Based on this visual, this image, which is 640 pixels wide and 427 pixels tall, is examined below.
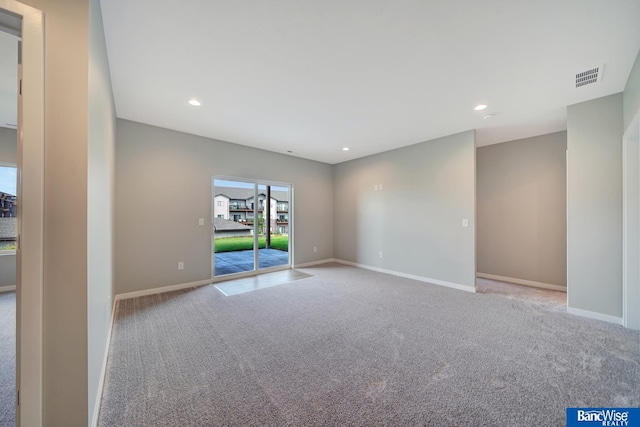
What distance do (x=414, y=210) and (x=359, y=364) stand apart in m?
3.45

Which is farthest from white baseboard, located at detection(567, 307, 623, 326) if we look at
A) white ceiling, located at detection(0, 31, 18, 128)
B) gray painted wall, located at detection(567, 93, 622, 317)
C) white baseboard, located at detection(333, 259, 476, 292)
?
white ceiling, located at detection(0, 31, 18, 128)

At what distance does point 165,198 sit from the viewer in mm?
3912

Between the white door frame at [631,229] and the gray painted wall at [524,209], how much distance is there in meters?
1.51

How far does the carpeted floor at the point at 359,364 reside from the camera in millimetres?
1520

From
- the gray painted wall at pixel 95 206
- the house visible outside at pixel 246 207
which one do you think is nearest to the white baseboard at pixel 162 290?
the house visible outside at pixel 246 207

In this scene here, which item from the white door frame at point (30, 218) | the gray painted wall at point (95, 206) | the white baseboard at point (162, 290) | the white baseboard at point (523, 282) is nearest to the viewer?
the white door frame at point (30, 218)

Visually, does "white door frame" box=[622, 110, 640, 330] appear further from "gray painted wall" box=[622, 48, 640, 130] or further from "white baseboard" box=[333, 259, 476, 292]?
"white baseboard" box=[333, 259, 476, 292]

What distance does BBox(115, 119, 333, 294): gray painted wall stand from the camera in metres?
3.55

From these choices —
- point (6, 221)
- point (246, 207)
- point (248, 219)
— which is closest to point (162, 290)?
point (248, 219)

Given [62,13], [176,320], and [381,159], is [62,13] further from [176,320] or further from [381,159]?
[381,159]

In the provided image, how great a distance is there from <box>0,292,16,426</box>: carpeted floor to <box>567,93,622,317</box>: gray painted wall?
5.48 metres

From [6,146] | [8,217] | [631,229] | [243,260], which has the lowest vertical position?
[243,260]

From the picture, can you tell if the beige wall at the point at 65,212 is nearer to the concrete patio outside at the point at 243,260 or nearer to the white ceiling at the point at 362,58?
the white ceiling at the point at 362,58

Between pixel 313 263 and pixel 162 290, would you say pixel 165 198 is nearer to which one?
pixel 162 290
